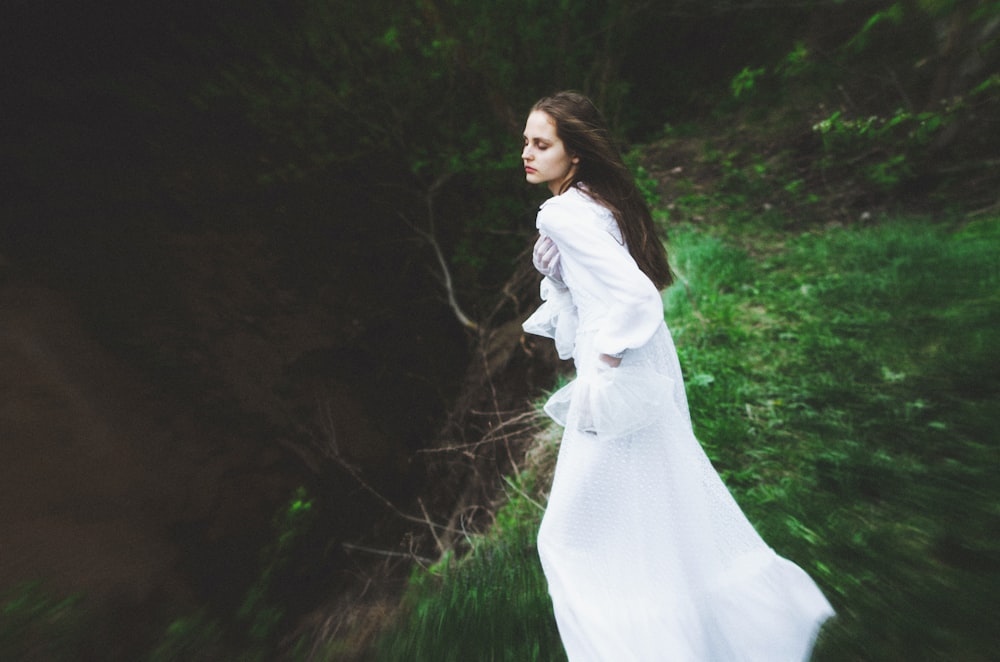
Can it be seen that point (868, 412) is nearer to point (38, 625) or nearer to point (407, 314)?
point (38, 625)

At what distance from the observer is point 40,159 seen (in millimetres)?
2715

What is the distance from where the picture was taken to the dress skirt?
3.69 feet

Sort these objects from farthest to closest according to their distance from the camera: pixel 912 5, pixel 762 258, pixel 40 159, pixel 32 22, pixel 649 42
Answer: pixel 649 42, pixel 762 258, pixel 40 159, pixel 32 22, pixel 912 5

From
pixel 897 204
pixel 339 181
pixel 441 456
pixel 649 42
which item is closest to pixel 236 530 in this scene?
pixel 441 456

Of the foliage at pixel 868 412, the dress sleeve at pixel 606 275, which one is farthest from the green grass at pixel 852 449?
the dress sleeve at pixel 606 275

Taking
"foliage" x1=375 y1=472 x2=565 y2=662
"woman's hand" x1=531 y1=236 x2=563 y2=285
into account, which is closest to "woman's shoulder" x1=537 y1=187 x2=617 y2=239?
"woman's hand" x1=531 y1=236 x2=563 y2=285

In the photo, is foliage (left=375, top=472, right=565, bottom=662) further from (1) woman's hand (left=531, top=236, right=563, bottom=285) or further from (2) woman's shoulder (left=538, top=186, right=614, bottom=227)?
(2) woman's shoulder (left=538, top=186, right=614, bottom=227)

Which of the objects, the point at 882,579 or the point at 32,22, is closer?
the point at 882,579

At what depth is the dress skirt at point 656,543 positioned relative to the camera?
112 cm

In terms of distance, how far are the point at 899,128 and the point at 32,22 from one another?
677 cm

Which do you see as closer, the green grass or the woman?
the woman

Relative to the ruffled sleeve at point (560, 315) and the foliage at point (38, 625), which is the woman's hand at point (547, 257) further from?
the foliage at point (38, 625)

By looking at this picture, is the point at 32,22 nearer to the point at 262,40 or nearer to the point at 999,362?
the point at 262,40

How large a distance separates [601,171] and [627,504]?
36.6 inches
